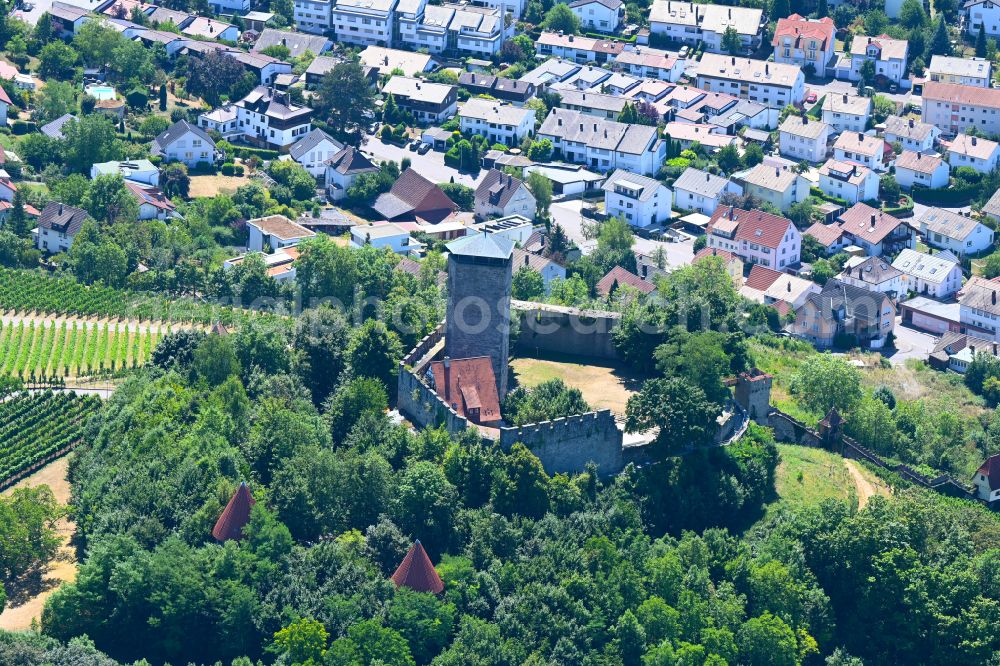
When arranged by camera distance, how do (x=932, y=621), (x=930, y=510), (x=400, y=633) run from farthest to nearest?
(x=930, y=510)
(x=932, y=621)
(x=400, y=633)

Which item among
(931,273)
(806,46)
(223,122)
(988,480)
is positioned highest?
(806,46)

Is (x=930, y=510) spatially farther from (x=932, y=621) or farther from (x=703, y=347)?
(x=703, y=347)

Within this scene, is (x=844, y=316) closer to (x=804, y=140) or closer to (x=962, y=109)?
(x=804, y=140)

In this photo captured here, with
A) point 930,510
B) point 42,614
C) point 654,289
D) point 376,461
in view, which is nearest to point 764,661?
point 930,510

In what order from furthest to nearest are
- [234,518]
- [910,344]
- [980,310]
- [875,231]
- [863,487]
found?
[875,231], [980,310], [910,344], [863,487], [234,518]

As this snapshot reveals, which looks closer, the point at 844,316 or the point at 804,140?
the point at 844,316

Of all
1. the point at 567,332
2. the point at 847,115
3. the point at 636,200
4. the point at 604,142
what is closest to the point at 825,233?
the point at 636,200

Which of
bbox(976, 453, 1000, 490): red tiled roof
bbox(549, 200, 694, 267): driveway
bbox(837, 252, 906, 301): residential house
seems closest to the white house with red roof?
bbox(976, 453, 1000, 490): red tiled roof
